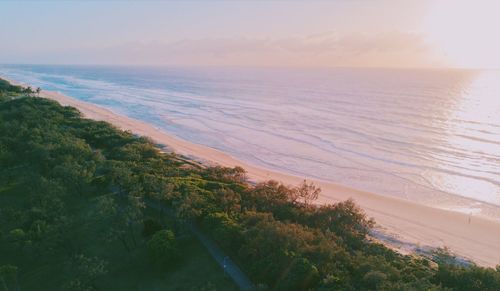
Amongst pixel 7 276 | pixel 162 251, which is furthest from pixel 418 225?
pixel 7 276

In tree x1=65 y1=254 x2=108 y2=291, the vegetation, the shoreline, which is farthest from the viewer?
the shoreline

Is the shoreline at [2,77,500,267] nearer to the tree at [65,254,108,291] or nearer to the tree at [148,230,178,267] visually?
the tree at [148,230,178,267]

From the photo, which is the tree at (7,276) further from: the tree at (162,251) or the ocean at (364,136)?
the ocean at (364,136)

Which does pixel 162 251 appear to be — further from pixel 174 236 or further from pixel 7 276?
pixel 7 276

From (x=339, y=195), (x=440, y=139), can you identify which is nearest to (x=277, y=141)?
(x=339, y=195)

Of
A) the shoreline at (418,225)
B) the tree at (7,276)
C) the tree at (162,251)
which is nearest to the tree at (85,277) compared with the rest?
the tree at (162,251)

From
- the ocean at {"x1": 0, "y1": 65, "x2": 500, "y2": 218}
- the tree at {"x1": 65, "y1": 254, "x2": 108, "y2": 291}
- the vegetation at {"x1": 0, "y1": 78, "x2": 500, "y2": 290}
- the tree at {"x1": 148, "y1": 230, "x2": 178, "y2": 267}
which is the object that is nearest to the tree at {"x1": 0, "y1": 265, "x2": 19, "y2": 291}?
the vegetation at {"x1": 0, "y1": 78, "x2": 500, "y2": 290}

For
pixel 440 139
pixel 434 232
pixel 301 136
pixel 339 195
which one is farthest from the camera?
pixel 301 136

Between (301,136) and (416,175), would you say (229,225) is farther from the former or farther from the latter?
(301,136)
